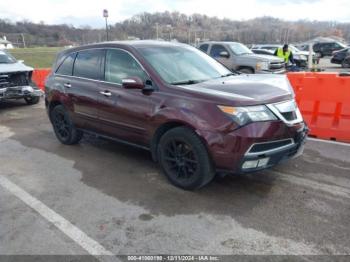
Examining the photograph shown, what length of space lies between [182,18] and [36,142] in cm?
5696

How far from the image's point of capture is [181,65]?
4.76 m

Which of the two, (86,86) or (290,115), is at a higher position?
(86,86)

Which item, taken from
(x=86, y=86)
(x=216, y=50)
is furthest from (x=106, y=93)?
(x=216, y=50)

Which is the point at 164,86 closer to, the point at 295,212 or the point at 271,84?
the point at 271,84

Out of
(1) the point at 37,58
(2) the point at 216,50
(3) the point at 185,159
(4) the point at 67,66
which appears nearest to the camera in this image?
(3) the point at 185,159

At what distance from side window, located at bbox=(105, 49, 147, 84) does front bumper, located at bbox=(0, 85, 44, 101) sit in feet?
19.6

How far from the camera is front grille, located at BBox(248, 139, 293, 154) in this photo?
3705 millimetres

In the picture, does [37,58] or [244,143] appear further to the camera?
[37,58]

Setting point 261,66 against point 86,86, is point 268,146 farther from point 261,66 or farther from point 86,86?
point 261,66

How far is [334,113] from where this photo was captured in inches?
242

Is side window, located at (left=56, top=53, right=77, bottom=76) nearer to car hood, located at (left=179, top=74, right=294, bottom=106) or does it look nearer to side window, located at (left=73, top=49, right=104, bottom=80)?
side window, located at (left=73, top=49, right=104, bottom=80)

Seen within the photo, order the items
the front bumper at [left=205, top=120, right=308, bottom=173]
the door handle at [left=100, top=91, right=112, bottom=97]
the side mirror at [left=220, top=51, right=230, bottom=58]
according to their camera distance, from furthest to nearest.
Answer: the side mirror at [left=220, top=51, right=230, bottom=58] → the door handle at [left=100, top=91, right=112, bottom=97] → the front bumper at [left=205, top=120, right=308, bottom=173]

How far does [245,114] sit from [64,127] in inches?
153

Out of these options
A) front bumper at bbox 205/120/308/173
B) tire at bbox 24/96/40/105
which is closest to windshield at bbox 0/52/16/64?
tire at bbox 24/96/40/105
